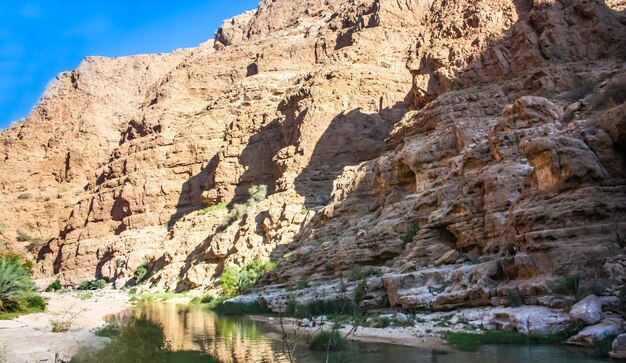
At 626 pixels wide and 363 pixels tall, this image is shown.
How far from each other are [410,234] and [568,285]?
39.3ft

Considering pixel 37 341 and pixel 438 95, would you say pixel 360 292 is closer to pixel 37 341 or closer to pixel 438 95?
pixel 37 341

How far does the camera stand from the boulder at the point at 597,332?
1252cm

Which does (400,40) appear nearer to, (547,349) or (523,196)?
(523,196)

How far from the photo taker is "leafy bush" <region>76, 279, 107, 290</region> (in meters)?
54.0

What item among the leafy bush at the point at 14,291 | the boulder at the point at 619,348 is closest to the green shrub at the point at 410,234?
the boulder at the point at 619,348

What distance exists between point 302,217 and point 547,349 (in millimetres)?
28697

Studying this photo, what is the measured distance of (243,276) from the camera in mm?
36375

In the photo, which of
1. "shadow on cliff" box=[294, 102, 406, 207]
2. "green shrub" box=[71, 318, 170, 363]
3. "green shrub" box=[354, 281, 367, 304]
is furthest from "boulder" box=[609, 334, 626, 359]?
"shadow on cliff" box=[294, 102, 406, 207]

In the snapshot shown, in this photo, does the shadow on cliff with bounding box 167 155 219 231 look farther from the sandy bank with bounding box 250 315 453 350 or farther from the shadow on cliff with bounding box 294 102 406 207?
the sandy bank with bounding box 250 315 453 350

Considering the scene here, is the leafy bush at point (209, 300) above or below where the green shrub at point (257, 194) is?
below

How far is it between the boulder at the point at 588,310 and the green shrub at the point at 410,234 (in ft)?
41.7

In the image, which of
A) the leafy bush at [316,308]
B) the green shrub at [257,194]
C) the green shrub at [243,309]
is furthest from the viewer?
the green shrub at [257,194]

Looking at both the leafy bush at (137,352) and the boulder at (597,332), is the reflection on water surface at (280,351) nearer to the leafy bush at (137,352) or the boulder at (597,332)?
the leafy bush at (137,352)

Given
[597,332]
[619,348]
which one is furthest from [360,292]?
[619,348]
